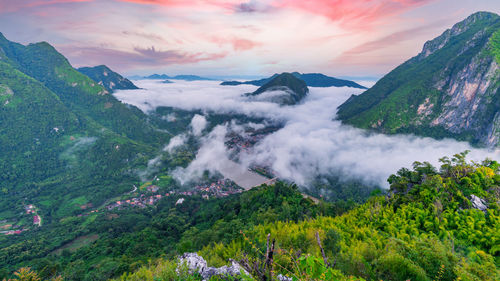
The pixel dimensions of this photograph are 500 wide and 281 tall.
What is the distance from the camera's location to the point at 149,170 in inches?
5861

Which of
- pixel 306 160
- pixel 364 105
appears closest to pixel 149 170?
pixel 306 160

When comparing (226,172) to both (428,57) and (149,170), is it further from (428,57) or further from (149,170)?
(428,57)

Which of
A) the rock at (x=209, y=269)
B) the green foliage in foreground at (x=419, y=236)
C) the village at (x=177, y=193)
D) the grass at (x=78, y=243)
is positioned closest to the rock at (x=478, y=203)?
the green foliage in foreground at (x=419, y=236)

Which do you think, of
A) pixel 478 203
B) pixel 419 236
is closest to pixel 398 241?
pixel 419 236

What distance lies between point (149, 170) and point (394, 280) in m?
160

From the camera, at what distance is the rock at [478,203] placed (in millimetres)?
22506

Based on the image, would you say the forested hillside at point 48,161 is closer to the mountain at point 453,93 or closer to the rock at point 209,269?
the rock at point 209,269

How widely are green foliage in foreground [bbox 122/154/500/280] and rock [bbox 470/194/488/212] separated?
→ 396 millimetres

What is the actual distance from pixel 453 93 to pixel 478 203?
16729 cm

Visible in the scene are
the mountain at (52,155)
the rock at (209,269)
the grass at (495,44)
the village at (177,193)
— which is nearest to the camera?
the rock at (209,269)

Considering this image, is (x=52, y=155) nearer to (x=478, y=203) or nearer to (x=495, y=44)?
(x=478, y=203)

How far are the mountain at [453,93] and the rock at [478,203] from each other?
135690 millimetres

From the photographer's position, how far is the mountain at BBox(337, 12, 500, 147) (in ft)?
392

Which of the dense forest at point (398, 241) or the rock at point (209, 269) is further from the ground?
the rock at point (209, 269)
